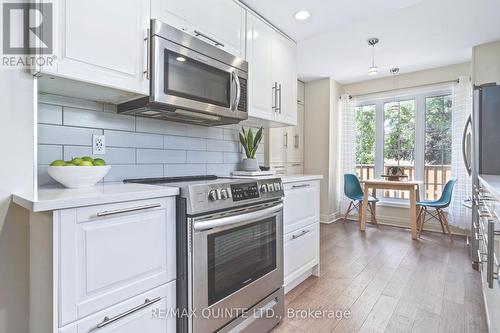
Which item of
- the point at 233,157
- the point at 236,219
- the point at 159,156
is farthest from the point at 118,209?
the point at 233,157

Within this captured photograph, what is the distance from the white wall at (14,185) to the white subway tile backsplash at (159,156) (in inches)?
25.5

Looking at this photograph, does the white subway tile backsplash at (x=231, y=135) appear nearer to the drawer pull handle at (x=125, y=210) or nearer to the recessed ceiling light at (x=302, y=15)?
the recessed ceiling light at (x=302, y=15)

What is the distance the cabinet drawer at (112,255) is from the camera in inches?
36.8

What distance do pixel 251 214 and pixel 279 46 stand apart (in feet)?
5.19

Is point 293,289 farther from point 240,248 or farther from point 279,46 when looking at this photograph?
point 279,46

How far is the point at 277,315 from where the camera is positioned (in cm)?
179

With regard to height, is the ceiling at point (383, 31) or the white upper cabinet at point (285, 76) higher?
the ceiling at point (383, 31)

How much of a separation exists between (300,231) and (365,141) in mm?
3228

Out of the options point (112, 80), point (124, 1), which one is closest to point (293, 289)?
point (112, 80)

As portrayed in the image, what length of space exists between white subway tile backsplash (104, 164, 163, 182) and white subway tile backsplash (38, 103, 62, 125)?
14.7 inches

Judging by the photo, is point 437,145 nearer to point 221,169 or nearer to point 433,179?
point 433,179

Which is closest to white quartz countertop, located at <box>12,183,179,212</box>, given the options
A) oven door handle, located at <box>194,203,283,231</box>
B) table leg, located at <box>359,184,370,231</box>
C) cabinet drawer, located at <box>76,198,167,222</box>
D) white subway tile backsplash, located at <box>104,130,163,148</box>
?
cabinet drawer, located at <box>76,198,167,222</box>

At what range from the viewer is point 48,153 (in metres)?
1.36

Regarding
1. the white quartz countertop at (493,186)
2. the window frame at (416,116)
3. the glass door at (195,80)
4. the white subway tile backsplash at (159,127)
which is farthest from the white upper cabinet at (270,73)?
the window frame at (416,116)
